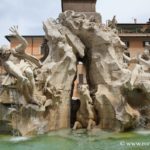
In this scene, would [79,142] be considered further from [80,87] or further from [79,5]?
[79,5]

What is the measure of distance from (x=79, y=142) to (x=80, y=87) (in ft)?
9.86

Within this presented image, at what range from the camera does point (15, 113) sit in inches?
472

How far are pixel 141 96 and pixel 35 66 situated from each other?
354 centimetres

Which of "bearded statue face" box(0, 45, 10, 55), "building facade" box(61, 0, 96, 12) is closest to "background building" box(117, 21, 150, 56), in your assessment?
"building facade" box(61, 0, 96, 12)

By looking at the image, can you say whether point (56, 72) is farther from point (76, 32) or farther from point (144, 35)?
point (144, 35)

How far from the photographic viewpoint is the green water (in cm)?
930

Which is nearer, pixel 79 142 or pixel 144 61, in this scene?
pixel 79 142

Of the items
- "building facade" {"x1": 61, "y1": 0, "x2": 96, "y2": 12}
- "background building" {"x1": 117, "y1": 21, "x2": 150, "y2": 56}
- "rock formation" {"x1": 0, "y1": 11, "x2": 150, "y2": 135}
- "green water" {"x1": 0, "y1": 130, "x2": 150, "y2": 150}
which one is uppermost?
"background building" {"x1": 117, "y1": 21, "x2": 150, "y2": 56}

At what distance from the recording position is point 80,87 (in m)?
12.7

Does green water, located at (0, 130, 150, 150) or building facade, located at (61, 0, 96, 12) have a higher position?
building facade, located at (61, 0, 96, 12)

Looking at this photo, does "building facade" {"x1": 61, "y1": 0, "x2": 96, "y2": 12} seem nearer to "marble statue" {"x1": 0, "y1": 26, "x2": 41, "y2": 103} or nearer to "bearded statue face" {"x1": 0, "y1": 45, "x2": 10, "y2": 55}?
"marble statue" {"x1": 0, "y1": 26, "x2": 41, "y2": 103}

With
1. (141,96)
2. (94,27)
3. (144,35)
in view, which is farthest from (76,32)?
(144,35)

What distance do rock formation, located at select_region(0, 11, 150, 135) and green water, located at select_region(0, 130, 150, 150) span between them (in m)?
0.71

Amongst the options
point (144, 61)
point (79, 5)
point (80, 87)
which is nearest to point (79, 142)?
point (80, 87)
